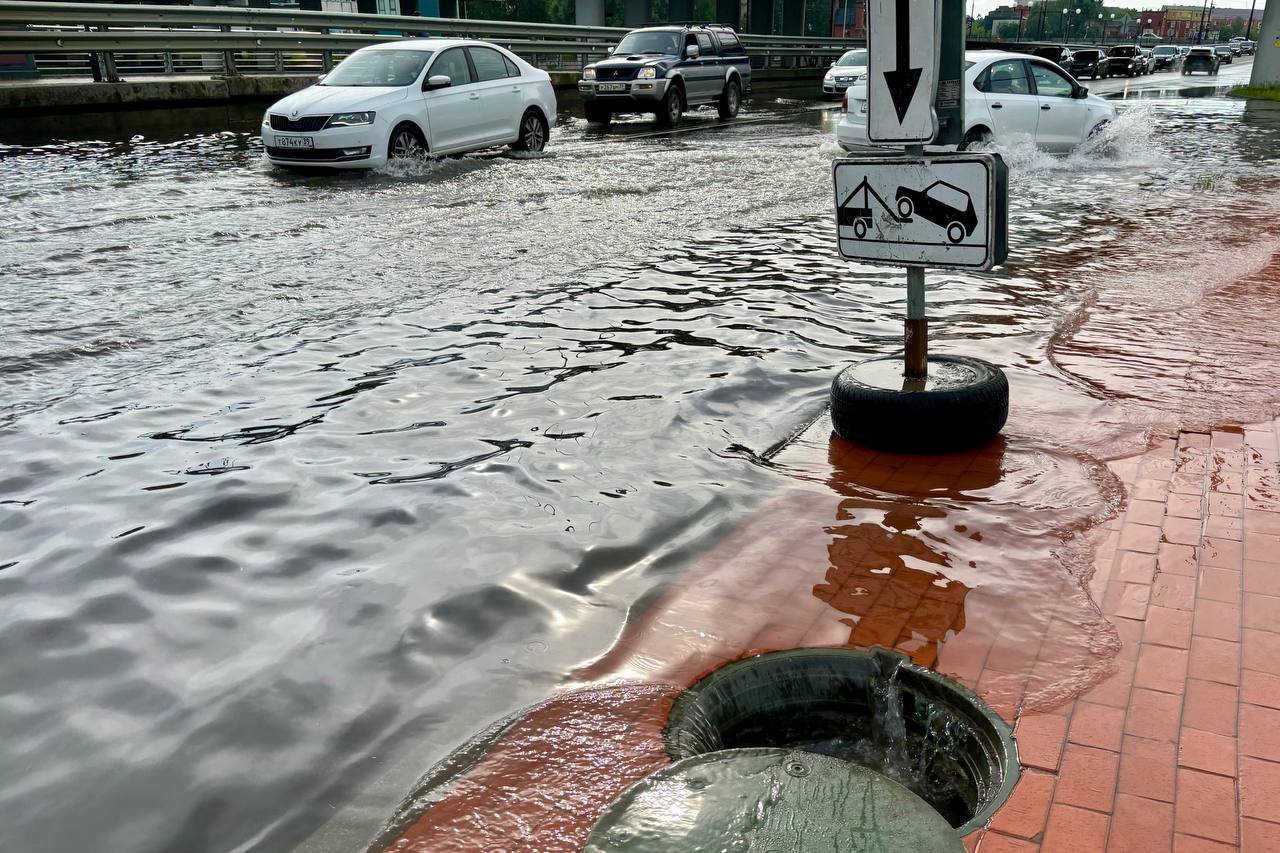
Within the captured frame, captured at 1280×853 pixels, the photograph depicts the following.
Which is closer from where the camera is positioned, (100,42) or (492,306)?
(492,306)

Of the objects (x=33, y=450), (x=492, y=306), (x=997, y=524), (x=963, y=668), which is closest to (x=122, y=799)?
(x=963, y=668)

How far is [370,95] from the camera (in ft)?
45.8

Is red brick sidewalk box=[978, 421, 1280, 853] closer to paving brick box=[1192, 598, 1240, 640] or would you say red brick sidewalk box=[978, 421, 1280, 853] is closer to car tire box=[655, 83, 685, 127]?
paving brick box=[1192, 598, 1240, 640]

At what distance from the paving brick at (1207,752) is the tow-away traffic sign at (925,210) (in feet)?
7.23

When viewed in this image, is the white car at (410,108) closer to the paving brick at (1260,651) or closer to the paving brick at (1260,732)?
the paving brick at (1260,651)

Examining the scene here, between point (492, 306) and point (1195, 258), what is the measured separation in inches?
243

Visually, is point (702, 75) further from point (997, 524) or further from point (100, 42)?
point (997, 524)

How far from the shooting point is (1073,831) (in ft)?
8.01

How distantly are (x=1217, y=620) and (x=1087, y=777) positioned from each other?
1.05m

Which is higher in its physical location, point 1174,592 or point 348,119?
point 348,119

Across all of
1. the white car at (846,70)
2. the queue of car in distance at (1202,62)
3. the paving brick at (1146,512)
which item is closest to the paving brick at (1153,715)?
the paving brick at (1146,512)

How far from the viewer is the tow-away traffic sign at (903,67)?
4.30 metres

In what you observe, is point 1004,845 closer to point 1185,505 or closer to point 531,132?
point 1185,505

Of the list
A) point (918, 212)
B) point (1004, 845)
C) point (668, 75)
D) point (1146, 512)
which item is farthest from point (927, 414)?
point (668, 75)
